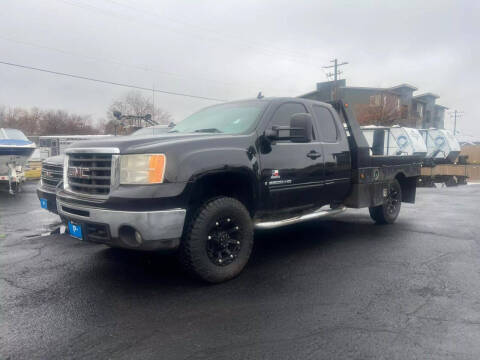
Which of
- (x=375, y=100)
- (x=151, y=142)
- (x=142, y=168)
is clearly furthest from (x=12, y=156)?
(x=375, y=100)

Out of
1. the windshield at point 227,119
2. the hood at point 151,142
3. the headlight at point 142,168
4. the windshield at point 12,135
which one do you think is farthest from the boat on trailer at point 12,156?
the headlight at point 142,168

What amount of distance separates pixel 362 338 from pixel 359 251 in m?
2.40

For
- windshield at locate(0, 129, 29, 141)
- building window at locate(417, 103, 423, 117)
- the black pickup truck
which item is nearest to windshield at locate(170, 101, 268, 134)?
the black pickup truck

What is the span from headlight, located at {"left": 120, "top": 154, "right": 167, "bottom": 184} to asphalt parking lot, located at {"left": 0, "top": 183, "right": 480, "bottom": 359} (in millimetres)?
1084

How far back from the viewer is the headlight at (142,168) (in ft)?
10.8

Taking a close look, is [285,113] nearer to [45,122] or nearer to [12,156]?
[12,156]

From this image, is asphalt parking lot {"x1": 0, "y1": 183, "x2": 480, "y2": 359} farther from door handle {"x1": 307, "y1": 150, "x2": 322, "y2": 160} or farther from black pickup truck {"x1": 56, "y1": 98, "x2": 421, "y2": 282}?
door handle {"x1": 307, "y1": 150, "x2": 322, "y2": 160}

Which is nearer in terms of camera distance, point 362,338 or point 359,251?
point 362,338

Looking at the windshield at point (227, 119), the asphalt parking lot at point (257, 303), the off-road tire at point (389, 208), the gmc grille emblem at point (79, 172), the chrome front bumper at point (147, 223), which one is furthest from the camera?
the off-road tire at point (389, 208)

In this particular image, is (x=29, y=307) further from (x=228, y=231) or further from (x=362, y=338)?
(x=362, y=338)

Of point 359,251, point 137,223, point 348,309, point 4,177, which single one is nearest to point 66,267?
→ point 137,223

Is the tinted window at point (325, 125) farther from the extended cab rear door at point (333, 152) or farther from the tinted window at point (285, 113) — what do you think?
the tinted window at point (285, 113)

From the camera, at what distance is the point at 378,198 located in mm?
6008

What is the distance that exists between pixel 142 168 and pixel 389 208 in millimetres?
4897
